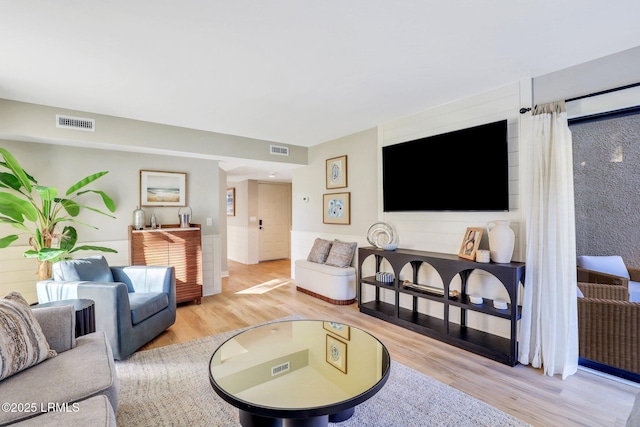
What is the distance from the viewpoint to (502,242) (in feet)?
8.87

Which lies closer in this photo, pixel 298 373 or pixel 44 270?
pixel 298 373

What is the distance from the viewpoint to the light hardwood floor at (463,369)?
6.50ft

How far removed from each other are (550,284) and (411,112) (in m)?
2.31

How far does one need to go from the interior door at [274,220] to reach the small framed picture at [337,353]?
5990 millimetres

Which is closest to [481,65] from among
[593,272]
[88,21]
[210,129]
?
[593,272]

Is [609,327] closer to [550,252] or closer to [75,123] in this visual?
[550,252]

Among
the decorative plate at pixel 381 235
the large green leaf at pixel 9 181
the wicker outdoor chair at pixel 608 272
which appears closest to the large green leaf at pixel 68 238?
the large green leaf at pixel 9 181

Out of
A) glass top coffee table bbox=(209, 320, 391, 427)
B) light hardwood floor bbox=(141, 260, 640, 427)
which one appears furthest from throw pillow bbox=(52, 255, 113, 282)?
glass top coffee table bbox=(209, 320, 391, 427)

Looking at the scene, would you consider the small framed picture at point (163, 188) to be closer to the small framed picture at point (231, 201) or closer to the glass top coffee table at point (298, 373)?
the glass top coffee table at point (298, 373)

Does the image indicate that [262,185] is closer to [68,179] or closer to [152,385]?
[68,179]

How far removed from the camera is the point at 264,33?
206 centimetres

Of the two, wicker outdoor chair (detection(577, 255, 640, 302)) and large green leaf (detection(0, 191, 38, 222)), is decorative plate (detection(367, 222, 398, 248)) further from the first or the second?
large green leaf (detection(0, 191, 38, 222))

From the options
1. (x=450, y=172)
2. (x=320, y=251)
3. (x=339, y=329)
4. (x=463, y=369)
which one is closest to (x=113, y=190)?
(x=320, y=251)

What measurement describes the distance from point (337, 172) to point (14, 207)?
385 centimetres
